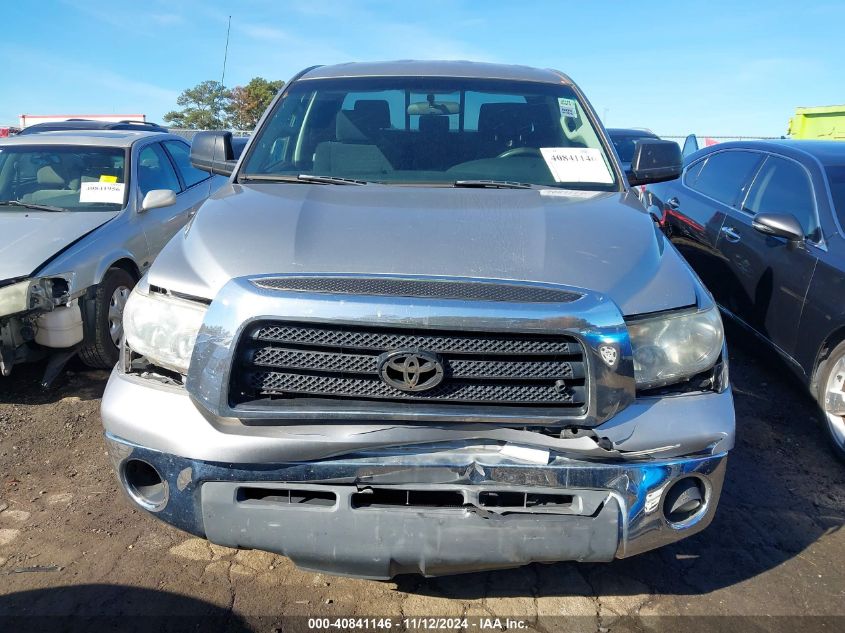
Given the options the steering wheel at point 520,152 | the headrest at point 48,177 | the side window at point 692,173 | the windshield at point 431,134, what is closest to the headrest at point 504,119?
the windshield at point 431,134

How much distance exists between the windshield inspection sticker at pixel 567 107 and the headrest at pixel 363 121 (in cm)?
94

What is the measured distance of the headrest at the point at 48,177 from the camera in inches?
219

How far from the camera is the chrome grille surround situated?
77.0 inches

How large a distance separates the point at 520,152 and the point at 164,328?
194cm

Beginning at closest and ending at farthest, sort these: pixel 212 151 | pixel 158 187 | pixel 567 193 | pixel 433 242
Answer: pixel 433 242 → pixel 567 193 → pixel 212 151 → pixel 158 187

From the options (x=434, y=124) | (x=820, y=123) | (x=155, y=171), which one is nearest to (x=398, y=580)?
(x=434, y=124)

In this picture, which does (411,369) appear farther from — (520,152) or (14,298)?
(14,298)

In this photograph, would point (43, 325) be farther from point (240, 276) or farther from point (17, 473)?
point (240, 276)

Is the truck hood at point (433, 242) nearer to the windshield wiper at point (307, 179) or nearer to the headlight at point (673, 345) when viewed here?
the headlight at point (673, 345)

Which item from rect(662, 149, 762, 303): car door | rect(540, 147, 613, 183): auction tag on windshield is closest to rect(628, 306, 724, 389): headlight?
rect(540, 147, 613, 183): auction tag on windshield

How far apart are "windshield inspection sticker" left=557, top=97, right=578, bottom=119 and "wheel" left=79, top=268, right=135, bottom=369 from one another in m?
3.27

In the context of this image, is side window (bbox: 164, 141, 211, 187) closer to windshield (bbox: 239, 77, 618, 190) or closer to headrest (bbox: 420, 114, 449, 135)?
windshield (bbox: 239, 77, 618, 190)

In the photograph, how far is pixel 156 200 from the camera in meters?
5.41

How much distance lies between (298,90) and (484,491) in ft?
8.45
